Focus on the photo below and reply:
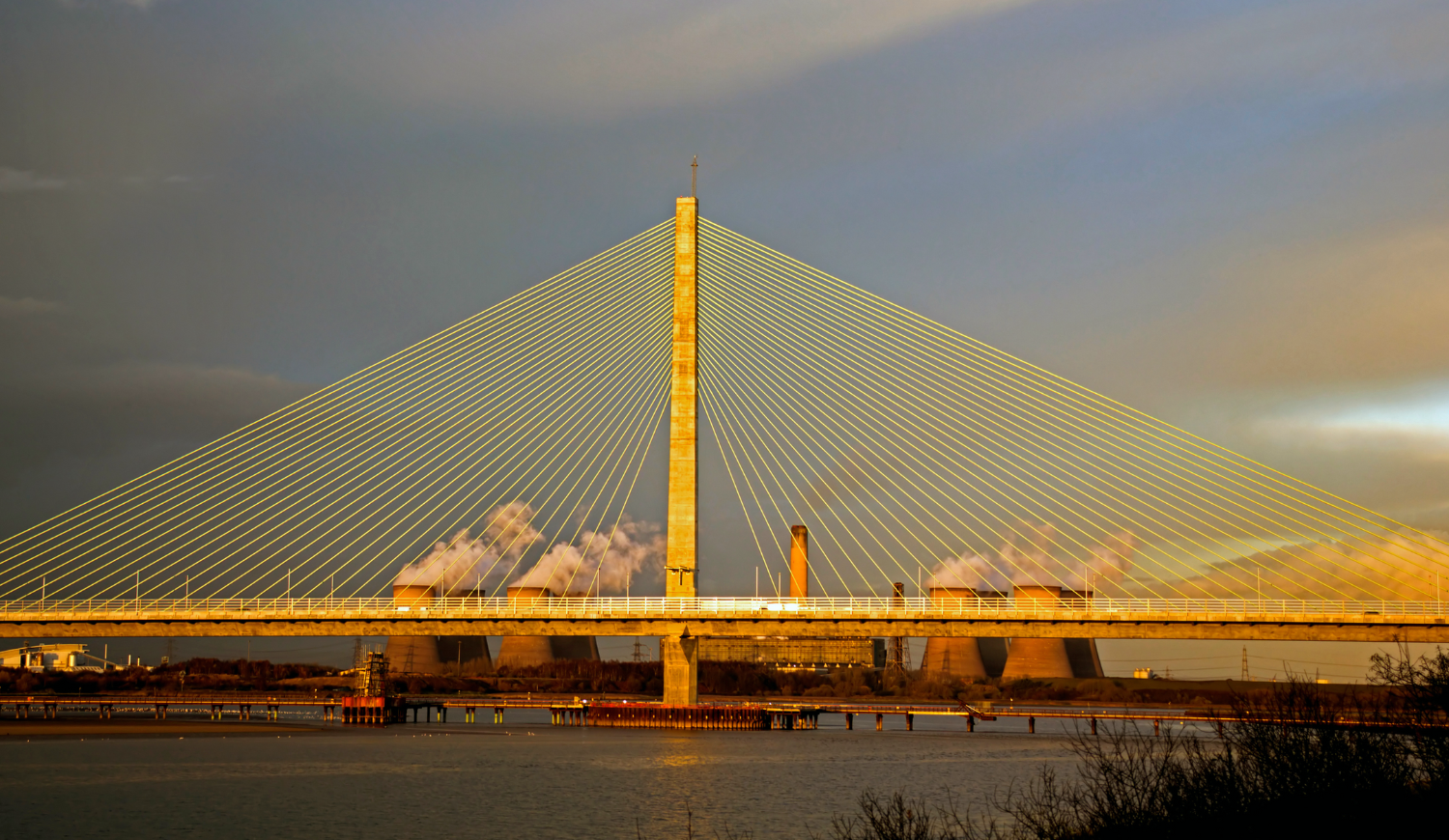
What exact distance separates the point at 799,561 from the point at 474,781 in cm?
7650

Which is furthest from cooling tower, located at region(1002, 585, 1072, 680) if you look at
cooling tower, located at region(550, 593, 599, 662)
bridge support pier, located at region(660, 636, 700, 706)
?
bridge support pier, located at region(660, 636, 700, 706)

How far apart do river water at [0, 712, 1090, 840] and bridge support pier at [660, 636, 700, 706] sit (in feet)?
7.51

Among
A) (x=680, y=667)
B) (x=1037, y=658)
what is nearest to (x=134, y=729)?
(x=680, y=667)

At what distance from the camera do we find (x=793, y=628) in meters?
63.2

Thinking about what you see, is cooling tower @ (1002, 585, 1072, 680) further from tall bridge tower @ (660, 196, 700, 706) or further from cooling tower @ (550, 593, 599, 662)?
tall bridge tower @ (660, 196, 700, 706)

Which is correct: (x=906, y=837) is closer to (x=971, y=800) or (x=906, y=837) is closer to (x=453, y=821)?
(x=453, y=821)

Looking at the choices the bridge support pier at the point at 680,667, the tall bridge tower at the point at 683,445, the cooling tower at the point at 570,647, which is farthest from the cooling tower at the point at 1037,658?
the tall bridge tower at the point at 683,445

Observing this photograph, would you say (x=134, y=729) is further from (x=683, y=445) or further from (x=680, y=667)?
(x=683, y=445)

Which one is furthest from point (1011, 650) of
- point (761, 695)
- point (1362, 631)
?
point (1362, 631)

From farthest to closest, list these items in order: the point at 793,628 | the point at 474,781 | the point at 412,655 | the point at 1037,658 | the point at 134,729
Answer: the point at 412,655, the point at 1037,658, the point at 134,729, the point at 793,628, the point at 474,781

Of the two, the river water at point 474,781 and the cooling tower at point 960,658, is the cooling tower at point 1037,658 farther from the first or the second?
the river water at point 474,781

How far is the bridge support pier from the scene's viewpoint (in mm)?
67812

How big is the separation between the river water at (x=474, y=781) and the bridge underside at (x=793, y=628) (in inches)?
218

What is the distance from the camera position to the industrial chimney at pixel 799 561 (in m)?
119
